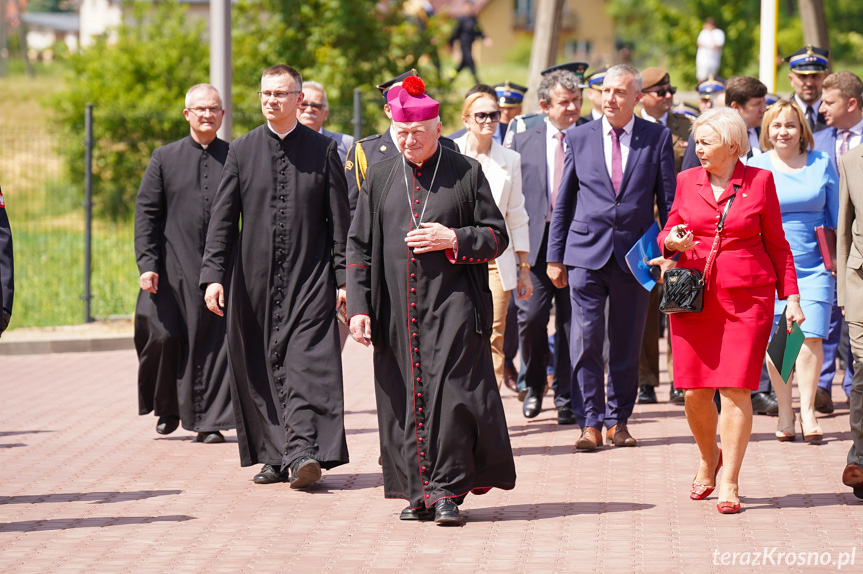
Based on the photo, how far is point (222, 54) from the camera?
12.9 meters

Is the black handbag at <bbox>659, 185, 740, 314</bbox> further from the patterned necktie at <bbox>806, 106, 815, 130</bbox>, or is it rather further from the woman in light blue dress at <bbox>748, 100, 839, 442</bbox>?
the patterned necktie at <bbox>806, 106, 815, 130</bbox>

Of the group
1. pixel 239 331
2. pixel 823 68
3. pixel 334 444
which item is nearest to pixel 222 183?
pixel 239 331

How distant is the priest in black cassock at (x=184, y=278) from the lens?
29.6ft

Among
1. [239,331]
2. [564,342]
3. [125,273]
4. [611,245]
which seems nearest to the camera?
[239,331]

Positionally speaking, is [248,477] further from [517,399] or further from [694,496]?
[517,399]

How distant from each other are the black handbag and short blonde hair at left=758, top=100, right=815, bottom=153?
2.05m

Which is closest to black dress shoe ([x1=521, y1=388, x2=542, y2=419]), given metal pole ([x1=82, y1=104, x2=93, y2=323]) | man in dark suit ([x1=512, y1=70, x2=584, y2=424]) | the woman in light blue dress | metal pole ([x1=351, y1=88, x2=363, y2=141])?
man in dark suit ([x1=512, y1=70, x2=584, y2=424])

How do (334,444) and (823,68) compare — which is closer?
(334,444)

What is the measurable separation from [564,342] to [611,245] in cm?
153

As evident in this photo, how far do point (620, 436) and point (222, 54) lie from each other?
20.4ft

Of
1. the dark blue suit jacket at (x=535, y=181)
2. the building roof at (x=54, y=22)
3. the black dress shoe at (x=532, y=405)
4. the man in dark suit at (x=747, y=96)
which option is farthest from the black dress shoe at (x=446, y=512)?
the building roof at (x=54, y=22)

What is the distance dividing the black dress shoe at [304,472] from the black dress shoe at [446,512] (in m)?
1.06

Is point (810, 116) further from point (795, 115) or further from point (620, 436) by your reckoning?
point (620, 436)

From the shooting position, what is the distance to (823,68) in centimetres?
1143
